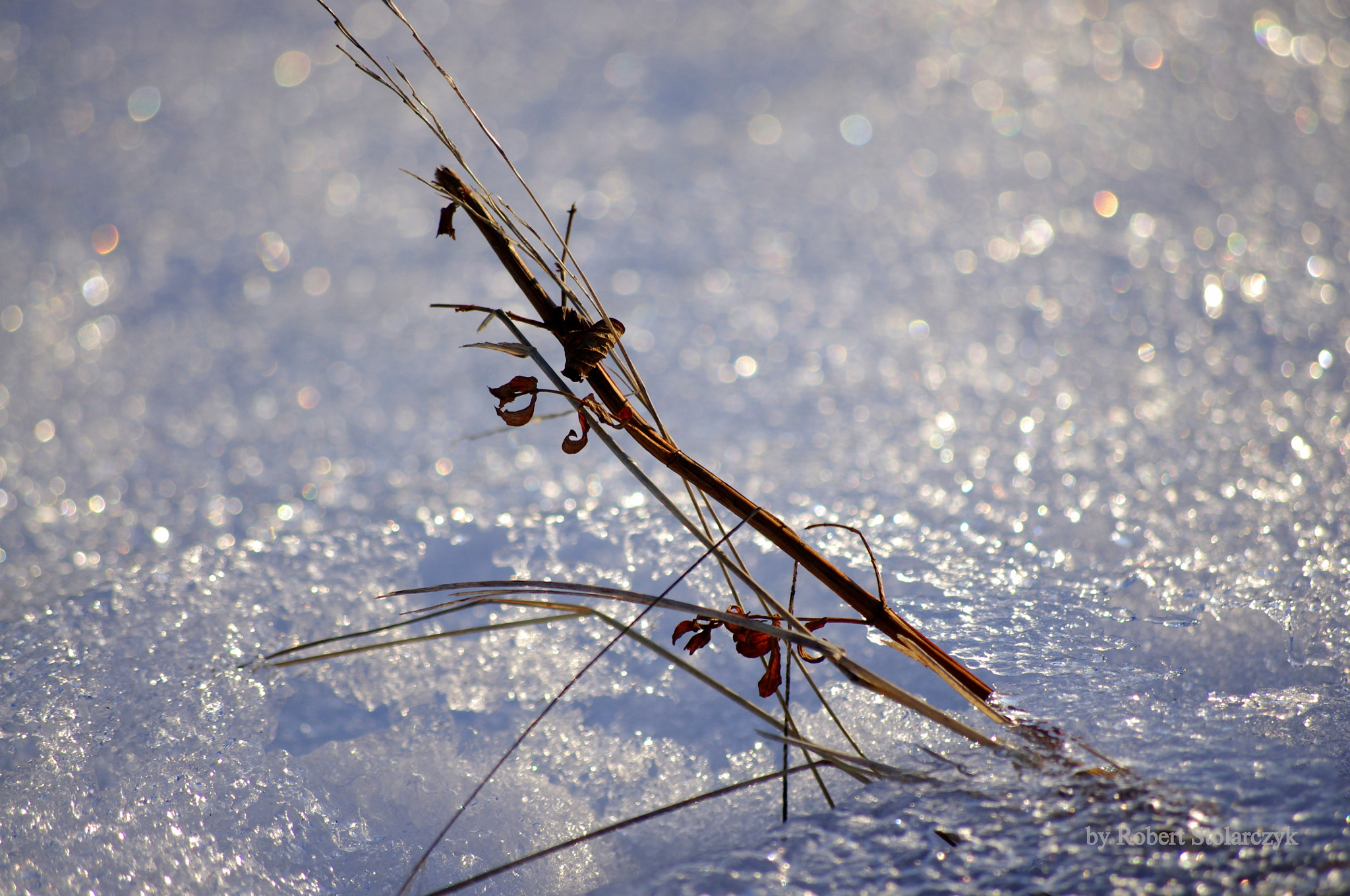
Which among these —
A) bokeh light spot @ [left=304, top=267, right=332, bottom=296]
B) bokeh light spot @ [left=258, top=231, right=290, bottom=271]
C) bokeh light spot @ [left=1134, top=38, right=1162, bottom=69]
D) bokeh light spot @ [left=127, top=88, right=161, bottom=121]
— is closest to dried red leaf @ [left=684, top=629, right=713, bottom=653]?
bokeh light spot @ [left=304, top=267, right=332, bottom=296]

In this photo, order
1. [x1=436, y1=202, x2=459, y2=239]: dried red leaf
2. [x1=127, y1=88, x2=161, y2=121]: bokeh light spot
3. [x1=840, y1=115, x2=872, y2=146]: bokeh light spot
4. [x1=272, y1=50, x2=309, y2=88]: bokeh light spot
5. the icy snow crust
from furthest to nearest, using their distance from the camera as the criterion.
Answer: [x1=272, y1=50, x2=309, y2=88]: bokeh light spot → [x1=127, y1=88, x2=161, y2=121]: bokeh light spot → [x1=840, y1=115, x2=872, y2=146]: bokeh light spot → the icy snow crust → [x1=436, y1=202, x2=459, y2=239]: dried red leaf

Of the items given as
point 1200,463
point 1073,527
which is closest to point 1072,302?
point 1200,463

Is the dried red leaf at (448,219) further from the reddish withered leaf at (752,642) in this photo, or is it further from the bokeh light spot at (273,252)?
the bokeh light spot at (273,252)

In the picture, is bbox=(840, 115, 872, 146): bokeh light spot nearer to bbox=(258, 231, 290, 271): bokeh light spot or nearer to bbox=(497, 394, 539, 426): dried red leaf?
bbox=(258, 231, 290, 271): bokeh light spot

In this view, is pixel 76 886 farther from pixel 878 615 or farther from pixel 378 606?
pixel 878 615

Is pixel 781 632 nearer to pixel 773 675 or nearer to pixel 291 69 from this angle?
pixel 773 675
